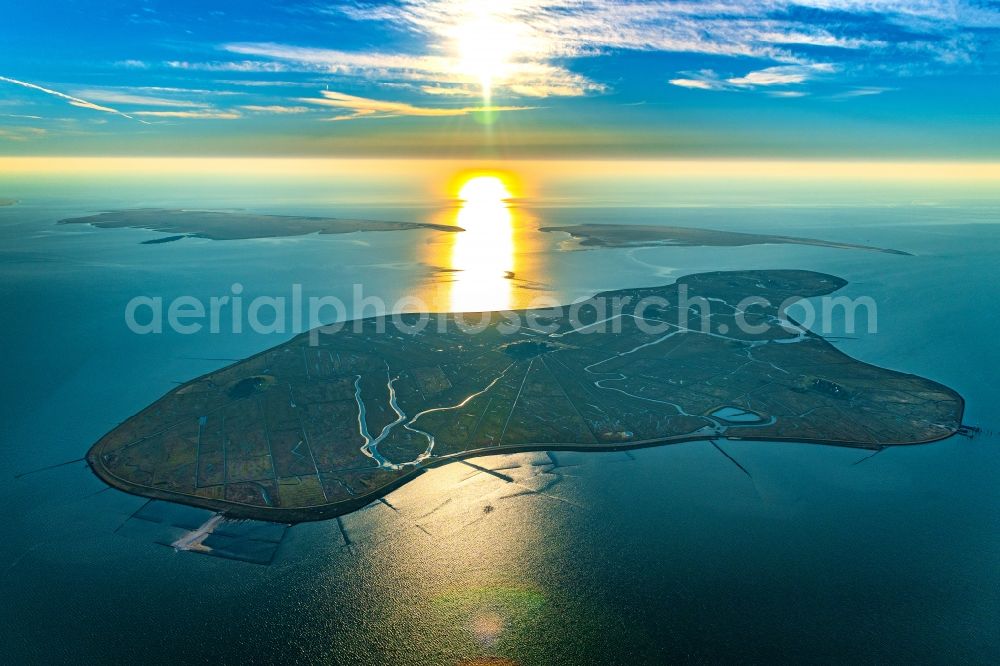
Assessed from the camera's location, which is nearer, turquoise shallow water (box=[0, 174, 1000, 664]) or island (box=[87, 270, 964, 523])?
turquoise shallow water (box=[0, 174, 1000, 664])

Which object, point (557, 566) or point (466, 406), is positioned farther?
point (466, 406)

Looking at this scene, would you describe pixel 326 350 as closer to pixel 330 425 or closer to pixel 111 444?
pixel 330 425

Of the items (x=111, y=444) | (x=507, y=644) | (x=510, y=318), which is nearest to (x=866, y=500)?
(x=507, y=644)

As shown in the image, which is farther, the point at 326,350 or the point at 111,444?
the point at 326,350

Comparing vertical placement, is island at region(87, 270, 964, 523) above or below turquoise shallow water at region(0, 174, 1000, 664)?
above

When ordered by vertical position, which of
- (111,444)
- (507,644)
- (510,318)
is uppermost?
(510,318)

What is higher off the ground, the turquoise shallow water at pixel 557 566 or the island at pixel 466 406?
the island at pixel 466 406

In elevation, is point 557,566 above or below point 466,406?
below

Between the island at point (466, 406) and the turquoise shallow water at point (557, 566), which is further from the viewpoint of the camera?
the island at point (466, 406)
